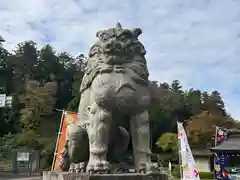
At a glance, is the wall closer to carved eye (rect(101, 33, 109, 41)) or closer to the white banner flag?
the white banner flag

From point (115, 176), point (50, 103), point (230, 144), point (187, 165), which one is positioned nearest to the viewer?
point (115, 176)

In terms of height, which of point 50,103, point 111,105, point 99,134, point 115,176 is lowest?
point 115,176

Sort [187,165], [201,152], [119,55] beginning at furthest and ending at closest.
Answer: [201,152] < [187,165] < [119,55]

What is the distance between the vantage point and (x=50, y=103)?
39.0m

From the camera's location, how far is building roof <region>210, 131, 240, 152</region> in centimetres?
2190

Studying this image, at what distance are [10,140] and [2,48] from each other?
19307 mm

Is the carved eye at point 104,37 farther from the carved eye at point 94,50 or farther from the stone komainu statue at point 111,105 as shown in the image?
the carved eye at point 94,50

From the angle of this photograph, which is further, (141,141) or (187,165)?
(187,165)

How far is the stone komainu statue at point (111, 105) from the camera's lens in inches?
165

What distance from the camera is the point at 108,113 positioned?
4.23 metres

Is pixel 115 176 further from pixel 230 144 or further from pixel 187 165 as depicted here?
pixel 230 144

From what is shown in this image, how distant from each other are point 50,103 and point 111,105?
1400 inches

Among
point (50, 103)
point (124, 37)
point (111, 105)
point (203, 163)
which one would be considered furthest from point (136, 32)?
point (50, 103)

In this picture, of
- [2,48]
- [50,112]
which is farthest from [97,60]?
[2,48]
